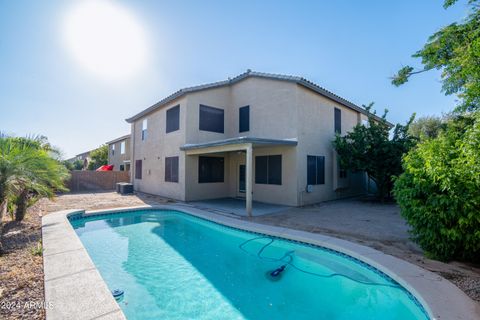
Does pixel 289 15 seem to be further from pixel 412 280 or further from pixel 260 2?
pixel 412 280

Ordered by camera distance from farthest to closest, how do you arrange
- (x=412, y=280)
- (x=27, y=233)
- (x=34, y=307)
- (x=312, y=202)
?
1. (x=312, y=202)
2. (x=27, y=233)
3. (x=412, y=280)
4. (x=34, y=307)

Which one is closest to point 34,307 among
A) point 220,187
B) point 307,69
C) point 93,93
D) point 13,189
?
point 13,189

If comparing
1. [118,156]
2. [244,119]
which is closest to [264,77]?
[244,119]

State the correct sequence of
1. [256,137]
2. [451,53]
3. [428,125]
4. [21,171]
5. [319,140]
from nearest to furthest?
[21,171] < [451,53] < [256,137] < [319,140] < [428,125]

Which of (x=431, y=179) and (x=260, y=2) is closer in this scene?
(x=431, y=179)

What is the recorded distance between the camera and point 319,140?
13633 mm

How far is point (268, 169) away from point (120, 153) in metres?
21.9

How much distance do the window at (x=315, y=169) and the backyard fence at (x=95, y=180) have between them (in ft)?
60.4

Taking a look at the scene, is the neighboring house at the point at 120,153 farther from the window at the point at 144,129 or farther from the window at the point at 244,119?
the window at the point at 244,119

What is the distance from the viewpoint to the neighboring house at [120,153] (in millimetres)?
26250

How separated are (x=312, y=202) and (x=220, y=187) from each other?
5.99m

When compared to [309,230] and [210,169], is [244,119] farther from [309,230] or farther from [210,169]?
[309,230]

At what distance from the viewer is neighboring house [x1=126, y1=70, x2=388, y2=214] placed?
487 inches

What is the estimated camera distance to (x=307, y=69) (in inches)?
575
